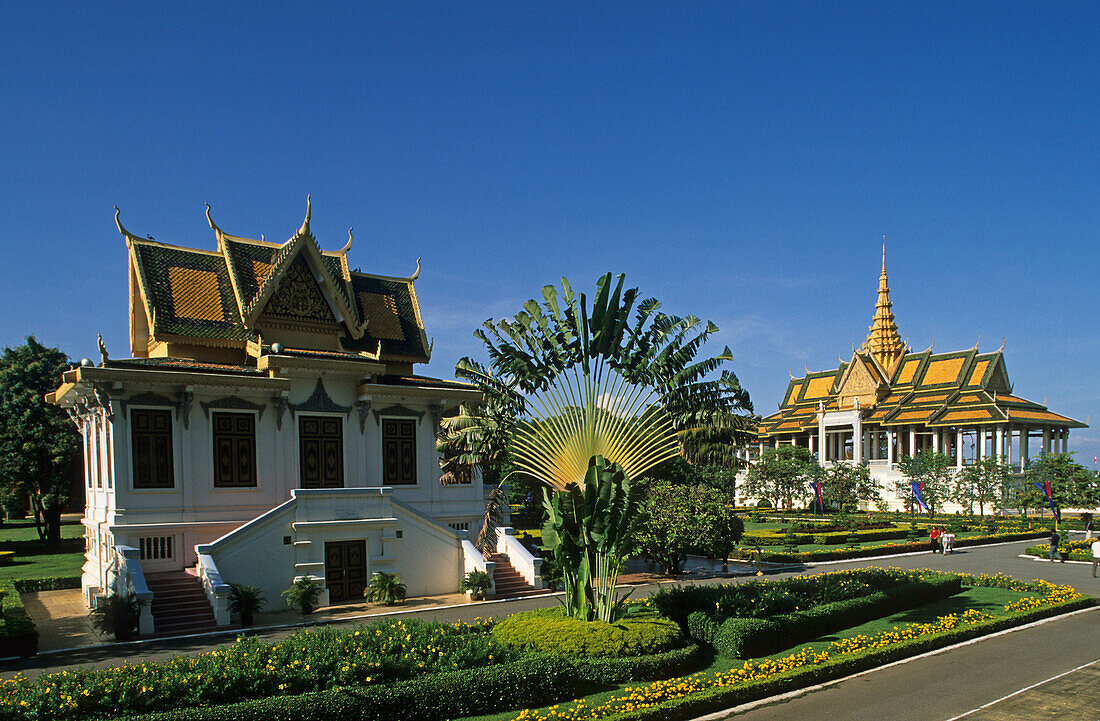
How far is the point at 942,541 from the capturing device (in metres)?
35.4

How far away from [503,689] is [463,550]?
12.5 meters

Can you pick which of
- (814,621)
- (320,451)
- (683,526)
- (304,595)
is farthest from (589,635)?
(683,526)

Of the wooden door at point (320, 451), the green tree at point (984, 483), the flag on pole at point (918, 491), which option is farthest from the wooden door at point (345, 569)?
the green tree at point (984, 483)

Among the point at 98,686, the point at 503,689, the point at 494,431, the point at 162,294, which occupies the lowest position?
the point at 503,689

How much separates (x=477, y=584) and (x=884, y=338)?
240 feet

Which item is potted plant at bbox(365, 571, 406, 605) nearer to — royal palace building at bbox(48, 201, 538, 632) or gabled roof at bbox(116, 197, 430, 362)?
royal palace building at bbox(48, 201, 538, 632)

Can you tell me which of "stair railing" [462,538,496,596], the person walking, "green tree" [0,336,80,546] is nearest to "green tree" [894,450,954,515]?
the person walking

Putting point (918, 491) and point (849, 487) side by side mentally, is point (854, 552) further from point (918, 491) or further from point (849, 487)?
point (849, 487)

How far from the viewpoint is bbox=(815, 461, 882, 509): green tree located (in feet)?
190

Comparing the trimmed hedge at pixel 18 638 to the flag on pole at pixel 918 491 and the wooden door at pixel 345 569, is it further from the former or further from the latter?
the flag on pole at pixel 918 491

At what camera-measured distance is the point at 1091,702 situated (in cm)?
1174

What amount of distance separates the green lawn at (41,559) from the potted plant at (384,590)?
1181 centimetres

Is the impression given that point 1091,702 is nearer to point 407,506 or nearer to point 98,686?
point 98,686

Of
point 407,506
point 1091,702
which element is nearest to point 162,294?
point 407,506
